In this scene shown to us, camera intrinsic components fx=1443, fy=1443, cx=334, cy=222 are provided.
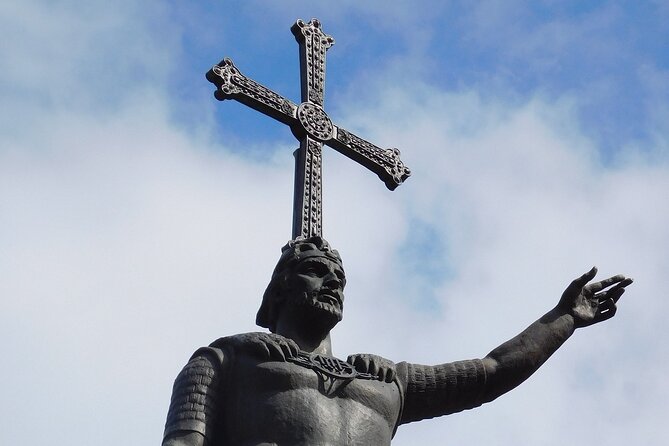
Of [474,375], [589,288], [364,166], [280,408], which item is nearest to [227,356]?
[280,408]

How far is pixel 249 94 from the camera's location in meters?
12.6

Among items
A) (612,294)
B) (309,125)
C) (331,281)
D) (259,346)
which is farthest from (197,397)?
(309,125)

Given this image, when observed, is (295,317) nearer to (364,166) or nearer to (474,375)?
(474,375)

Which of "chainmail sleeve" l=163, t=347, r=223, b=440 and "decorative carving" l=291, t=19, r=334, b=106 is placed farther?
"decorative carving" l=291, t=19, r=334, b=106

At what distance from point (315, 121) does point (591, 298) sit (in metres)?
3.11

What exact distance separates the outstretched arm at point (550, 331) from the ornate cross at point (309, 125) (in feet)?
6.43

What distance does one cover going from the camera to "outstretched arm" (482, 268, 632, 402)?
10.3 m

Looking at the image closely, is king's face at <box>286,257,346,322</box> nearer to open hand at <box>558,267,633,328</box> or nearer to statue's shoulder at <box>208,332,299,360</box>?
statue's shoulder at <box>208,332,299,360</box>

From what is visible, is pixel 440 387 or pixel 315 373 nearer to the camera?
pixel 315 373

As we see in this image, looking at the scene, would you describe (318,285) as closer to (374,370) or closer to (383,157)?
(374,370)

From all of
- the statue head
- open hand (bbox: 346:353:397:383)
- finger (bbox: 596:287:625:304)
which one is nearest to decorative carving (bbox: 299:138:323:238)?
the statue head

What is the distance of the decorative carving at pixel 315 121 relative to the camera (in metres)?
12.5

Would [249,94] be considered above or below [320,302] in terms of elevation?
above

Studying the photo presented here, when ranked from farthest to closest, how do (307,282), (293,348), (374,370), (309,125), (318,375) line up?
(309,125), (307,282), (374,370), (293,348), (318,375)
